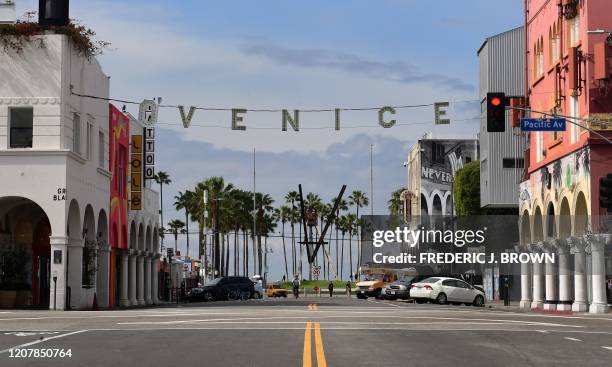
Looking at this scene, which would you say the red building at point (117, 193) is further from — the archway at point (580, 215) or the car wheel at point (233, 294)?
the archway at point (580, 215)

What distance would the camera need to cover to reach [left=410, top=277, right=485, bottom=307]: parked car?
57156mm

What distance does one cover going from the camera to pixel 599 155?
44031 millimetres

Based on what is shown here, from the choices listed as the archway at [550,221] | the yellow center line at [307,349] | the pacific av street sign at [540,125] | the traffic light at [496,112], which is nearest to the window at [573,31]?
the pacific av street sign at [540,125]

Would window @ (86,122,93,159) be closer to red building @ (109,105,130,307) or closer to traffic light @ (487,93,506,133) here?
red building @ (109,105,130,307)

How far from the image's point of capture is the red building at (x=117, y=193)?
5347 centimetres

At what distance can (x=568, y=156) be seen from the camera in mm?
48031

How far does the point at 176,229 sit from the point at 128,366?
465ft

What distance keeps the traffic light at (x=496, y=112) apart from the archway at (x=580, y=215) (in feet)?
48.9

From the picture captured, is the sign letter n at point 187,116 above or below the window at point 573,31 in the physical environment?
below

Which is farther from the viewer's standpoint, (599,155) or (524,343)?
(599,155)

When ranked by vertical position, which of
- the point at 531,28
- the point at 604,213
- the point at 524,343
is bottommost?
the point at 524,343

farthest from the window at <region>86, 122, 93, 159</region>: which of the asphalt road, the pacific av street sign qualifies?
the asphalt road

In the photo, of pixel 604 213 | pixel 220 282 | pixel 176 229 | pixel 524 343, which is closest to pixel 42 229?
pixel 220 282

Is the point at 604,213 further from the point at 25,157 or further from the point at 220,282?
the point at 220,282
